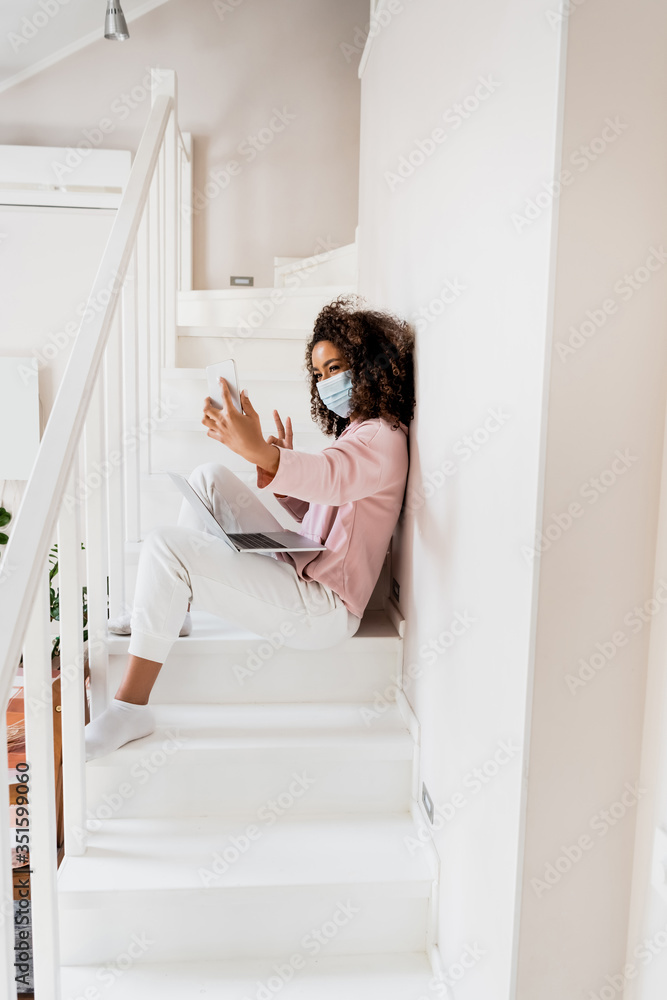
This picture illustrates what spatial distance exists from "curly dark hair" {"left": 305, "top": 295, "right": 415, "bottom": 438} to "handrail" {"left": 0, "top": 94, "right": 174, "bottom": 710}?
1.55 feet

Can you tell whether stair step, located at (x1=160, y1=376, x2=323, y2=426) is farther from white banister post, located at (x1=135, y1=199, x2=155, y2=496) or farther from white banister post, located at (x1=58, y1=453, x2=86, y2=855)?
white banister post, located at (x1=58, y1=453, x2=86, y2=855)

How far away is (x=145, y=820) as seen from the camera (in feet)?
4.49

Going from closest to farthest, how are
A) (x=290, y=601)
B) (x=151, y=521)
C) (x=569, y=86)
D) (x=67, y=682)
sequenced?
(x=569, y=86) → (x=67, y=682) → (x=290, y=601) → (x=151, y=521)

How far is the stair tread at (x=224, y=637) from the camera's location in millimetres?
1521

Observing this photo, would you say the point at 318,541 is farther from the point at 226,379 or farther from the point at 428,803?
the point at 428,803

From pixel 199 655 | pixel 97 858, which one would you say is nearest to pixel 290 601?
pixel 199 655

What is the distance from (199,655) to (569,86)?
3.96 feet

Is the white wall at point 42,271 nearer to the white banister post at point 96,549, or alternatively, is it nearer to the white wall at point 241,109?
the white wall at point 241,109

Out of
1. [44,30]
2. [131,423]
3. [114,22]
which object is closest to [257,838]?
[131,423]

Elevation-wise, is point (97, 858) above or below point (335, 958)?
above

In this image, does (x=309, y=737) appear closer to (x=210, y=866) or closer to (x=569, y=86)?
(x=210, y=866)

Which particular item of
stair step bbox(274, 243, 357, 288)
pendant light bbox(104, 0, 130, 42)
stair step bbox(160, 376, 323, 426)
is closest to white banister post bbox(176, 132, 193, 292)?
stair step bbox(274, 243, 357, 288)

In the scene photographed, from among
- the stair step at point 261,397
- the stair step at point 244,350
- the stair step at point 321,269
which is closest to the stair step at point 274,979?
the stair step at point 261,397

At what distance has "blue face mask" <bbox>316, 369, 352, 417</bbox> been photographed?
1.55m
